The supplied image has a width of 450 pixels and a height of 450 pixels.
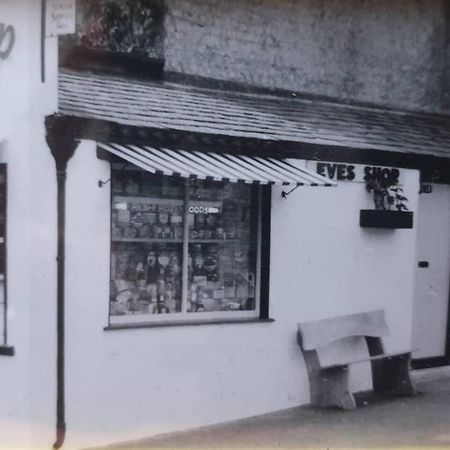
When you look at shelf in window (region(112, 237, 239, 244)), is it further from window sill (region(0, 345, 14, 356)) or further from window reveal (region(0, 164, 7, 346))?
window sill (region(0, 345, 14, 356))

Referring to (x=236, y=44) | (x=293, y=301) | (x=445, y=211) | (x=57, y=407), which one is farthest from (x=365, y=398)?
(x=236, y=44)

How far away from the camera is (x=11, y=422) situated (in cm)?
607

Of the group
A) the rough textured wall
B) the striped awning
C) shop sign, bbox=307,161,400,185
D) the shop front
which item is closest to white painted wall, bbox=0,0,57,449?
the shop front

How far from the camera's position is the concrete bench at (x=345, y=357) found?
7.58m

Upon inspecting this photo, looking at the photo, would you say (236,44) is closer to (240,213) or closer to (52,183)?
(240,213)

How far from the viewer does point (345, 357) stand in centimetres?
812

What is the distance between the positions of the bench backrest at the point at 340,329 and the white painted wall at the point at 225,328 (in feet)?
0.33

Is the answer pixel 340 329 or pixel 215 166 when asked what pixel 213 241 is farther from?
pixel 340 329

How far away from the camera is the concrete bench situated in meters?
7.58

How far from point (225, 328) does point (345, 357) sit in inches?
65.2

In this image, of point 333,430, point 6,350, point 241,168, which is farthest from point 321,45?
point 6,350

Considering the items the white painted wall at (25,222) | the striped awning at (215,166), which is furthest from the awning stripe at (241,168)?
the white painted wall at (25,222)

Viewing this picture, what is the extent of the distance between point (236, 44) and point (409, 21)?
9.59 ft

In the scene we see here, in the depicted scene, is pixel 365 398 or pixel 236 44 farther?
pixel 236 44
